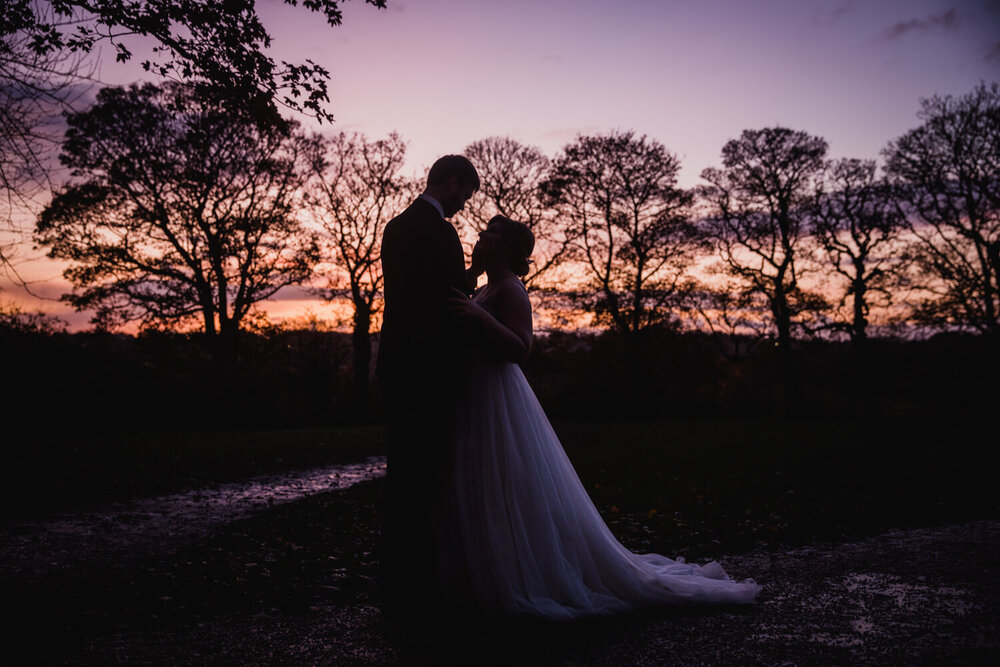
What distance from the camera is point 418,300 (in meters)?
3.80

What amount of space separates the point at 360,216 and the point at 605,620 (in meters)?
29.7

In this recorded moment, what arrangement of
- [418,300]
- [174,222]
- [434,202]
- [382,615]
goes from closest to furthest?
1. [418,300]
2. [434,202]
3. [382,615]
4. [174,222]

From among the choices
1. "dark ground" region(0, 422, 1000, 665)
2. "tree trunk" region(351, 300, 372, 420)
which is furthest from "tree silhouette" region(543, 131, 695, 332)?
"dark ground" region(0, 422, 1000, 665)

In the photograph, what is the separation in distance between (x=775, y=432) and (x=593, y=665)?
2123 centimetres

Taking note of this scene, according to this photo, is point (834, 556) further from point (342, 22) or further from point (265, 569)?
point (342, 22)

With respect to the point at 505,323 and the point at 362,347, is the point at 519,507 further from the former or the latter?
the point at 362,347

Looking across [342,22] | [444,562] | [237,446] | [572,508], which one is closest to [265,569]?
[444,562]

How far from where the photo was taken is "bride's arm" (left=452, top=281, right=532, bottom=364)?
3900mm

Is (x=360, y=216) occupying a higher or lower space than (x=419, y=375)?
higher

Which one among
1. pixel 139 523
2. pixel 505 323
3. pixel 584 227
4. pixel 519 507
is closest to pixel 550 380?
pixel 584 227

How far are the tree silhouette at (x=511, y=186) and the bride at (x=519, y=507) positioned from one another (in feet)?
87.5

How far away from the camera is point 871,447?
1598 centimetres

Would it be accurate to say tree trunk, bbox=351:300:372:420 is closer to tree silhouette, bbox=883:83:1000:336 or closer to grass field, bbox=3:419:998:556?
grass field, bbox=3:419:998:556

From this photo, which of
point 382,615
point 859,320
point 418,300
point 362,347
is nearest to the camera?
point 418,300
